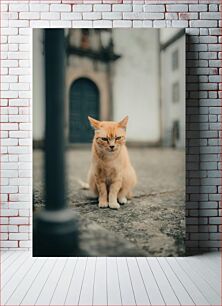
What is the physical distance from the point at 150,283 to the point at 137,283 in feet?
0.28

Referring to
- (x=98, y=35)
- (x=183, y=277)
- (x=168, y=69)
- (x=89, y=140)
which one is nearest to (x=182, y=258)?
(x=183, y=277)

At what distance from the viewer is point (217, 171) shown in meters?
3.66

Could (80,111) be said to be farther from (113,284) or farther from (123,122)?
(113,284)

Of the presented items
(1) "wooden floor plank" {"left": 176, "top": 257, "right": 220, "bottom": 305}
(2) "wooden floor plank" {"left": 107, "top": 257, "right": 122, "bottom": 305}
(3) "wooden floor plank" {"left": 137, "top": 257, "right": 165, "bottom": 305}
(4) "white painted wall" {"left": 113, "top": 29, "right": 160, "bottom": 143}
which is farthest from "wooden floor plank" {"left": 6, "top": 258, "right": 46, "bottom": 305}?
(4) "white painted wall" {"left": 113, "top": 29, "right": 160, "bottom": 143}

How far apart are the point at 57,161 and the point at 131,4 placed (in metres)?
1.43

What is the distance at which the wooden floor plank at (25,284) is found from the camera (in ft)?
8.57

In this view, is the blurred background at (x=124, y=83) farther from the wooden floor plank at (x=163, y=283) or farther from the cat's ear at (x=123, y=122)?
the wooden floor plank at (x=163, y=283)

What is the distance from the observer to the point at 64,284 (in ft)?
9.48

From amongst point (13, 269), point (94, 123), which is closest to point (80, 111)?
point (94, 123)

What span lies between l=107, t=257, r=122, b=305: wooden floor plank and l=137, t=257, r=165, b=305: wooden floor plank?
19 centimetres

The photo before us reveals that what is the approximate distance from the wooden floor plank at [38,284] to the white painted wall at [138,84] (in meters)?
1.15

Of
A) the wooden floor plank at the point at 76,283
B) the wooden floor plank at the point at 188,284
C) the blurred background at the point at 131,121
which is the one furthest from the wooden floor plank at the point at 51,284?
the wooden floor plank at the point at 188,284

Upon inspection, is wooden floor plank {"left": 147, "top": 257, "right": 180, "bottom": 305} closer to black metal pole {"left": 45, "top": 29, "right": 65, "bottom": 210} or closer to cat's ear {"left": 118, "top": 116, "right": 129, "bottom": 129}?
black metal pole {"left": 45, "top": 29, "right": 65, "bottom": 210}

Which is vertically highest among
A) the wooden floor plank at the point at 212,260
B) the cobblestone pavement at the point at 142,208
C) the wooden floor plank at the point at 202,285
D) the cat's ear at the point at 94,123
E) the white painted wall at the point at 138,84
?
the white painted wall at the point at 138,84
